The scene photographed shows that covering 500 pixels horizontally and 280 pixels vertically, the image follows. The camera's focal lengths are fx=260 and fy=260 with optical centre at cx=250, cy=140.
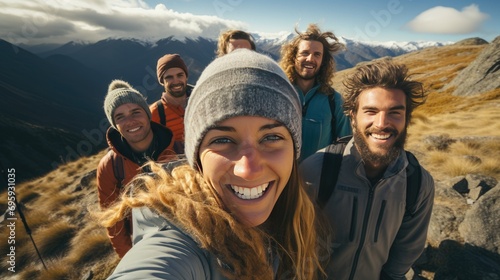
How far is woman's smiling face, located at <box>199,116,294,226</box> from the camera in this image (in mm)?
1458

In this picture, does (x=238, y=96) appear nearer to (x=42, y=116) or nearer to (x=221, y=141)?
(x=221, y=141)

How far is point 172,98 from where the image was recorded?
495 centimetres

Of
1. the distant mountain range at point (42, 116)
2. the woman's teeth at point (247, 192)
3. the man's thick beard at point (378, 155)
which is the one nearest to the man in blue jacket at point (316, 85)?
the distant mountain range at point (42, 116)

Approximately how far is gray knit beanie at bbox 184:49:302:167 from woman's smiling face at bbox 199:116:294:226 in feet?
0.16

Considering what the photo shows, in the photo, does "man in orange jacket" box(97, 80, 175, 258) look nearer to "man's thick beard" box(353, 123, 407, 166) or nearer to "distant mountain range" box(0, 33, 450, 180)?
"man's thick beard" box(353, 123, 407, 166)

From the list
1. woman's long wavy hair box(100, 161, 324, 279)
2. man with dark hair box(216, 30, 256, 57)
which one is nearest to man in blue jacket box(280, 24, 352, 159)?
man with dark hair box(216, 30, 256, 57)

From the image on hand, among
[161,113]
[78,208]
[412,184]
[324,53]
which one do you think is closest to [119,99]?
[161,113]

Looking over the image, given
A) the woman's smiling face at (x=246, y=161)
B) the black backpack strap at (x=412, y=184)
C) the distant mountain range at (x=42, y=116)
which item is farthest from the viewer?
the distant mountain range at (x=42, y=116)

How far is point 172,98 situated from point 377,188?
3.88 m

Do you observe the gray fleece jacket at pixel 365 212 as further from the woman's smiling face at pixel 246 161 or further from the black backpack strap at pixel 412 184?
the woman's smiling face at pixel 246 161

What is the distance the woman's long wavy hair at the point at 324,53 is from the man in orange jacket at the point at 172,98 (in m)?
2.05

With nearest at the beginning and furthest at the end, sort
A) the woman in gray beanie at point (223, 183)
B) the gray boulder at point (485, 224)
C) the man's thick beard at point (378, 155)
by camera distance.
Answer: the woman in gray beanie at point (223, 183)
the man's thick beard at point (378, 155)
the gray boulder at point (485, 224)

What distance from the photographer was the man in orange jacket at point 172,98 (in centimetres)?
470

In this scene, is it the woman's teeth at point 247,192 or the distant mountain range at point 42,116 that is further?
the distant mountain range at point 42,116
